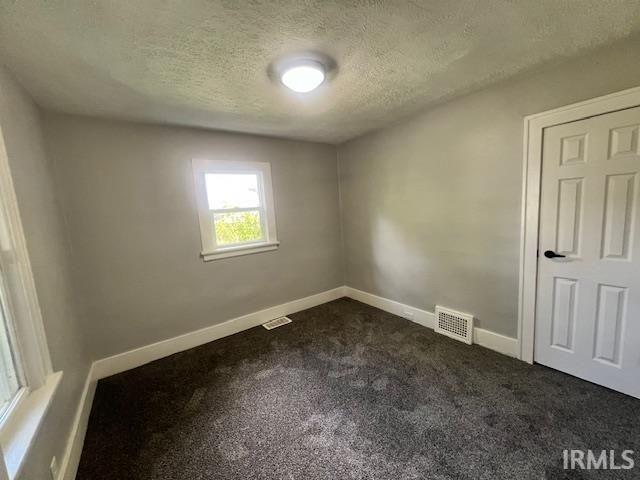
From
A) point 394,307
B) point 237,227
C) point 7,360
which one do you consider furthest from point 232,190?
point 394,307

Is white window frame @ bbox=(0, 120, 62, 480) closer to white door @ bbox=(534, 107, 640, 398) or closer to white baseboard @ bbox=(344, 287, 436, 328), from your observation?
white baseboard @ bbox=(344, 287, 436, 328)

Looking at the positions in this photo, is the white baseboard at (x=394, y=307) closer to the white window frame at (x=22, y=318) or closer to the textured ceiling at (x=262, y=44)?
the textured ceiling at (x=262, y=44)

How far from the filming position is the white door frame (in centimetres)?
178

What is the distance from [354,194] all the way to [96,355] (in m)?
3.20

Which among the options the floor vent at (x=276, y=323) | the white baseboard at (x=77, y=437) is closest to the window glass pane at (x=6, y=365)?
the white baseboard at (x=77, y=437)

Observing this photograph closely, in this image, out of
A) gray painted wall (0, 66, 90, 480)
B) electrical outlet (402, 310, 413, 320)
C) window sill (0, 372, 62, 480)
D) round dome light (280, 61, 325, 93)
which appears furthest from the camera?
electrical outlet (402, 310, 413, 320)

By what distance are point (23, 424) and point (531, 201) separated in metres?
3.24

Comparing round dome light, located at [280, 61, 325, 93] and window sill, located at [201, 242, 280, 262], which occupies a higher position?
round dome light, located at [280, 61, 325, 93]

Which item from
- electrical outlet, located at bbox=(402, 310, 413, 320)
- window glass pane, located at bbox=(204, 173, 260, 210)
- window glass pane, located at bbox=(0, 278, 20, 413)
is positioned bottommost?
electrical outlet, located at bbox=(402, 310, 413, 320)

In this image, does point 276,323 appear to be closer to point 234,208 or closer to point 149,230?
point 234,208

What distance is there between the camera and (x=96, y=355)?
233 centimetres

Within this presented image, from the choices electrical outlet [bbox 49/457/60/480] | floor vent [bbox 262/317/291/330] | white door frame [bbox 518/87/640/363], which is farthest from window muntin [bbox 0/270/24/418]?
white door frame [bbox 518/87/640/363]

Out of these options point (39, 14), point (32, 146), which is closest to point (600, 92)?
point (39, 14)

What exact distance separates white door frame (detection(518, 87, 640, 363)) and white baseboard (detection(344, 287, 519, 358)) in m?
0.10
